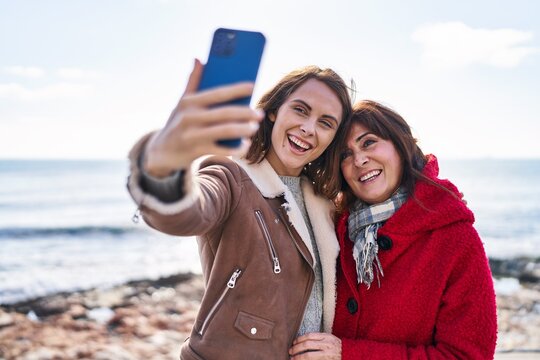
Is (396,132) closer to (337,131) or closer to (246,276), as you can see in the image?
(337,131)

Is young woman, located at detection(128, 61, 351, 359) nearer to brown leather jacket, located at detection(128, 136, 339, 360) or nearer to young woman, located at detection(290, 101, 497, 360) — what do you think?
brown leather jacket, located at detection(128, 136, 339, 360)

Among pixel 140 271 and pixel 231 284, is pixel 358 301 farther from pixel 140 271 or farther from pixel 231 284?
pixel 140 271

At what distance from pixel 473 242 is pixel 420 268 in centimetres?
26

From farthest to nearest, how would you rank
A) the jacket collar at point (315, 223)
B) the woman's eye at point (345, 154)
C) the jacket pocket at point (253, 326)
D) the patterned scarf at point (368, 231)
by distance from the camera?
the woman's eye at point (345, 154)
the patterned scarf at point (368, 231)
the jacket collar at point (315, 223)
the jacket pocket at point (253, 326)

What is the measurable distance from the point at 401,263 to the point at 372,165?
0.50m

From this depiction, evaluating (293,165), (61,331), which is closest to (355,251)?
(293,165)

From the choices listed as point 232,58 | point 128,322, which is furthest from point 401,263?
point 128,322

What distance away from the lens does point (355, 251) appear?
239 cm

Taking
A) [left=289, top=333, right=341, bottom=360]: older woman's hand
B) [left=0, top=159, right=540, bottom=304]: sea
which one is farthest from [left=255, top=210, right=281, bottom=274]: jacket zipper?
[left=0, top=159, right=540, bottom=304]: sea

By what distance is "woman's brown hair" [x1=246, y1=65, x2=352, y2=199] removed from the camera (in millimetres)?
2461

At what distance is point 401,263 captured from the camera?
232cm

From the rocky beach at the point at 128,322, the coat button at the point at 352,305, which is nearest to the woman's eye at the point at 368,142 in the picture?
the coat button at the point at 352,305

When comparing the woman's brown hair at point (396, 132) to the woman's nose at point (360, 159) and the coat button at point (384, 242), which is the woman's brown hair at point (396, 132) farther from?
the coat button at point (384, 242)

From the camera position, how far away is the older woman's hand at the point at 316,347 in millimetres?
2066
